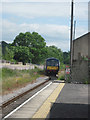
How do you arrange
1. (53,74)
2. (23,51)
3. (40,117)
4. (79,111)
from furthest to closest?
(23,51) → (53,74) → (79,111) → (40,117)

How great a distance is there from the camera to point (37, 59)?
267 ft

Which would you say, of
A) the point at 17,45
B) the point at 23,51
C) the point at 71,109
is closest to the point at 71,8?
the point at 71,109

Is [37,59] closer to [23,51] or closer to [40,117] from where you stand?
[23,51]

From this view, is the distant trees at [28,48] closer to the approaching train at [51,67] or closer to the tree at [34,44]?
the tree at [34,44]

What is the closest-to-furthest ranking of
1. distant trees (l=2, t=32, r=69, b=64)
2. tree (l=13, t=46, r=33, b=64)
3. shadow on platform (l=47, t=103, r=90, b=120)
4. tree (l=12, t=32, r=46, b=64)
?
1. shadow on platform (l=47, t=103, r=90, b=120)
2. tree (l=13, t=46, r=33, b=64)
3. distant trees (l=2, t=32, r=69, b=64)
4. tree (l=12, t=32, r=46, b=64)

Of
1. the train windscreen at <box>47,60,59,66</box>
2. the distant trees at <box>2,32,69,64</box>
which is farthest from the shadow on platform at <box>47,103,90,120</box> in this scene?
the distant trees at <box>2,32,69,64</box>

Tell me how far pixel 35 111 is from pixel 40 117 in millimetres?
1330

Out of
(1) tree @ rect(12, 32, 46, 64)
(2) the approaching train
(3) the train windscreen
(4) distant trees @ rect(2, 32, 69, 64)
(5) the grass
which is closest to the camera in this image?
(5) the grass

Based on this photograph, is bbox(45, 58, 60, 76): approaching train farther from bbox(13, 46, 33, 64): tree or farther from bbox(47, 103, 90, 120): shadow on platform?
bbox(47, 103, 90, 120): shadow on platform

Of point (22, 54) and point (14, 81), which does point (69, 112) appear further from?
point (22, 54)

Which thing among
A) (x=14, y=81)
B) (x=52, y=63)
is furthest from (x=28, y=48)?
(x=14, y=81)

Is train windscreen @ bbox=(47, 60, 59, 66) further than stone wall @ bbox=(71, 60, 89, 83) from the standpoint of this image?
Yes

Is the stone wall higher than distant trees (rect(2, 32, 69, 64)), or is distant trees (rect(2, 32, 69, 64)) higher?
distant trees (rect(2, 32, 69, 64))

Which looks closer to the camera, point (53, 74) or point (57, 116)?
point (57, 116)
